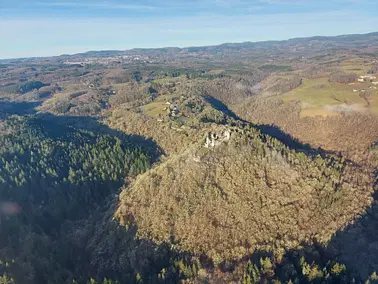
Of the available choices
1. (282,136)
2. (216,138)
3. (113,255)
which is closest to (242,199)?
(216,138)

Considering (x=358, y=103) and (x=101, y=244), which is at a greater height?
(x=358, y=103)

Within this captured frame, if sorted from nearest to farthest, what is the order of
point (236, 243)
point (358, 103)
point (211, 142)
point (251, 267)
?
point (251, 267) < point (236, 243) < point (211, 142) < point (358, 103)

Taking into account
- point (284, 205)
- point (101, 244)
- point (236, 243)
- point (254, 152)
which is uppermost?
point (254, 152)

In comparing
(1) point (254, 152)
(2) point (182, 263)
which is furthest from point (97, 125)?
(2) point (182, 263)

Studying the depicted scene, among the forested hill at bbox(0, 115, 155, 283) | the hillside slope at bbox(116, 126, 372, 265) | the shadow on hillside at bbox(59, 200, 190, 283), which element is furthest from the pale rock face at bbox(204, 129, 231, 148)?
the shadow on hillside at bbox(59, 200, 190, 283)

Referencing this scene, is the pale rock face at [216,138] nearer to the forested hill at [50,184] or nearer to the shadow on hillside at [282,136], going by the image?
the forested hill at [50,184]

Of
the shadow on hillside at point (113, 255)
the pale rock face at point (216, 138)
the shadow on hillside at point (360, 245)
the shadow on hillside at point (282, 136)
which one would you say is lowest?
the shadow on hillside at point (113, 255)

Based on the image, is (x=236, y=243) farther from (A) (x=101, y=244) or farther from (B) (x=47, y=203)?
(B) (x=47, y=203)

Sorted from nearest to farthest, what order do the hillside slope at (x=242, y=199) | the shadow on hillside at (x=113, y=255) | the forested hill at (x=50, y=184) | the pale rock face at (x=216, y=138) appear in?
the shadow on hillside at (x=113, y=255)
the hillside slope at (x=242, y=199)
the forested hill at (x=50, y=184)
the pale rock face at (x=216, y=138)

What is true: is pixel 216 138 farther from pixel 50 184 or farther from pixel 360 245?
pixel 50 184

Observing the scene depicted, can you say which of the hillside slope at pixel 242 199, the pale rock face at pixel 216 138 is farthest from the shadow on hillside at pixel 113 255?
the pale rock face at pixel 216 138

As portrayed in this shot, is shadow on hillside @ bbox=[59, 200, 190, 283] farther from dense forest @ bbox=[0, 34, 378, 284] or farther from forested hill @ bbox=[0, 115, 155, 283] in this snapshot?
forested hill @ bbox=[0, 115, 155, 283]
